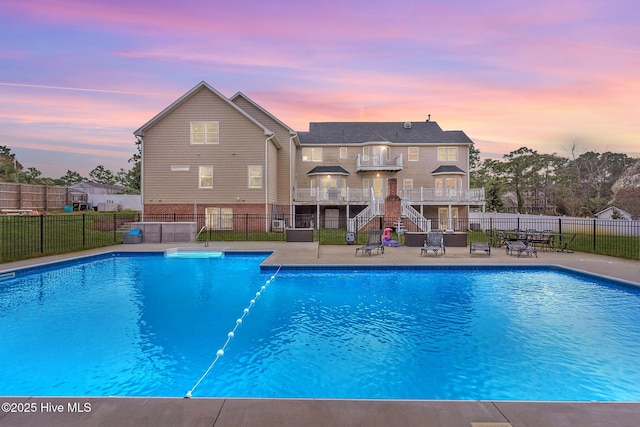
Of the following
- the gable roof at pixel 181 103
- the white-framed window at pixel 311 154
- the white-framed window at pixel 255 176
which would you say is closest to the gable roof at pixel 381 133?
the white-framed window at pixel 311 154

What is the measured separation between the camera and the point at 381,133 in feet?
112

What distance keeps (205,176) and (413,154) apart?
19301 millimetres

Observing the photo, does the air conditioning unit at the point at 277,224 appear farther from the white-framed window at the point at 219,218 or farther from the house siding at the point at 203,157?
the white-framed window at the point at 219,218

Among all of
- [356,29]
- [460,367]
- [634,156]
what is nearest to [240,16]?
[356,29]

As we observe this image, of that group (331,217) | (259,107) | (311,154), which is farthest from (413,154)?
(259,107)

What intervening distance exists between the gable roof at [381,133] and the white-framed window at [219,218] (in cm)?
1113

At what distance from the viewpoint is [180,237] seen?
19953 millimetres

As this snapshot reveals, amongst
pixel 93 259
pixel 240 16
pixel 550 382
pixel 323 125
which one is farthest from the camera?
pixel 323 125

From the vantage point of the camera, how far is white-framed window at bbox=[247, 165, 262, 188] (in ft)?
81.0

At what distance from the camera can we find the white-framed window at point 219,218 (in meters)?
24.8

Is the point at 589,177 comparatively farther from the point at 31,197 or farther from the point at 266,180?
the point at 31,197

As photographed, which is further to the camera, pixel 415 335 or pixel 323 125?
pixel 323 125

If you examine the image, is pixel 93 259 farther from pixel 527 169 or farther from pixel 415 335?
pixel 527 169

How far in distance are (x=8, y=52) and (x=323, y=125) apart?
79.0 ft
